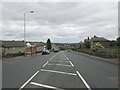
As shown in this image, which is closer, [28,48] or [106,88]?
[106,88]

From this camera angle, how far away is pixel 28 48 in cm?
7406

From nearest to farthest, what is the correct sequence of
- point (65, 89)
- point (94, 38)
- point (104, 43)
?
point (65, 89), point (104, 43), point (94, 38)

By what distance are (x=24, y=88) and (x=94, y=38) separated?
165 metres

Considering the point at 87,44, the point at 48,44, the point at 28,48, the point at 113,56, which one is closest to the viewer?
the point at 113,56

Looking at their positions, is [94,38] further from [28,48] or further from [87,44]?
[28,48]

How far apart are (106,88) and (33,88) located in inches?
119

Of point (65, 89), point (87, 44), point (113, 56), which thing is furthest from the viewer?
point (87, 44)

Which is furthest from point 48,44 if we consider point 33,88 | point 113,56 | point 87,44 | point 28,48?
point 33,88

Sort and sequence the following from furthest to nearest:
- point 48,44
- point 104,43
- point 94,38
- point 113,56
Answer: point 48,44
point 94,38
point 104,43
point 113,56

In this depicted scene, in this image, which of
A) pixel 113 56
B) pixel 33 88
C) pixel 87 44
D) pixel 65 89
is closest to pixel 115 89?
pixel 65 89

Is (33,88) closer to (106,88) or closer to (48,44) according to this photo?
(106,88)

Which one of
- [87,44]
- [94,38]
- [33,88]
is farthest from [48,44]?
[33,88]

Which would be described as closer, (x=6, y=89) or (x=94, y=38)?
(x=6, y=89)

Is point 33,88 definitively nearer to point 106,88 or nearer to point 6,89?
point 6,89
